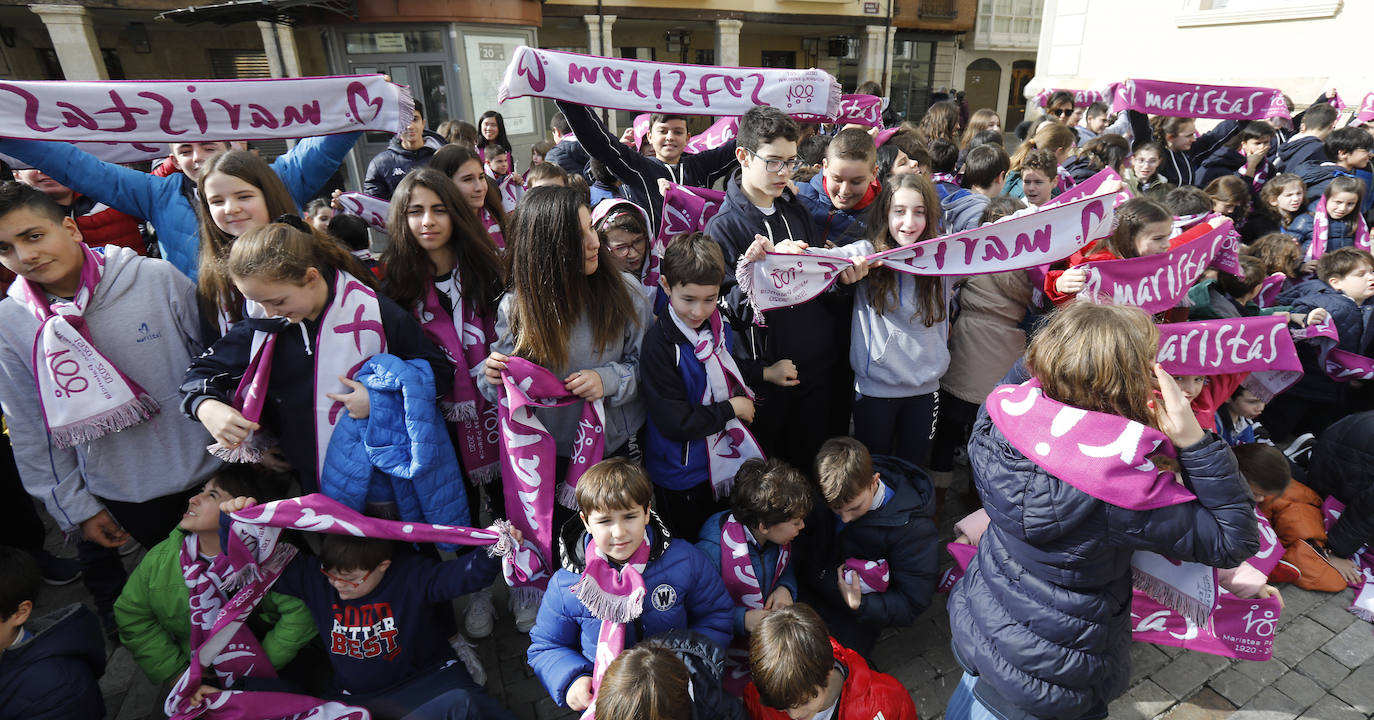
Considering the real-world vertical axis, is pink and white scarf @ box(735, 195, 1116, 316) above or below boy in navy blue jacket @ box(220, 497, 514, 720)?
above

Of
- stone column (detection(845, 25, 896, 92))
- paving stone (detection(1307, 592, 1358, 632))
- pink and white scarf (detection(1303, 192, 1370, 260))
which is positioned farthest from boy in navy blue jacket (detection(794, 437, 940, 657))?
stone column (detection(845, 25, 896, 92))

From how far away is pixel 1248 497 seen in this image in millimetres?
1604

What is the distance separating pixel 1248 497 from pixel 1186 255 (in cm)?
194

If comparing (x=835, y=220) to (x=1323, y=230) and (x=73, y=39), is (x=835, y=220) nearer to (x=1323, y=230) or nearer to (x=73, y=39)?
(x=1323, y=230)

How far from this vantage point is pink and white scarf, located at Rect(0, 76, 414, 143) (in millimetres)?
2492

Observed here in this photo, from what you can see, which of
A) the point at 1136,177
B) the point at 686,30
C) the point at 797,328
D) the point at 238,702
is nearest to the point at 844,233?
the point at 797,328

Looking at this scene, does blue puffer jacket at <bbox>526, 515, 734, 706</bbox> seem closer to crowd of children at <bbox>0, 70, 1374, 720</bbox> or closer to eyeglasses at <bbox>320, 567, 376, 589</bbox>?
crowd of children at <bbox>0, 70, 1374, 720</bbox>

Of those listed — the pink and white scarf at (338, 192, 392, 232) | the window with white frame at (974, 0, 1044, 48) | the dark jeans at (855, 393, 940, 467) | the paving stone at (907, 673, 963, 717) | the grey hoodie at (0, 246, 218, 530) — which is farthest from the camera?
the window with white frame at (974, 0, 1044, 48)

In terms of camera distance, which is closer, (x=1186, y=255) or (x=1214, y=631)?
(x=1214, y=631)

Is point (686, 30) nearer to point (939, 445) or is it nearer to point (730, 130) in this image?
point (730, 130)

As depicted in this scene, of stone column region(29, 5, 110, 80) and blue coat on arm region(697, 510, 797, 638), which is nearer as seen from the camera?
blue coat on arm region(697, 510, 797, 638)

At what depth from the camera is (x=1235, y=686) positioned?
102 inches

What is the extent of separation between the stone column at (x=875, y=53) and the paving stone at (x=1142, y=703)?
72.3ft

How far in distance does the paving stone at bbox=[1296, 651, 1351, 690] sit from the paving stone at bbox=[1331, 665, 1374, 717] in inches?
0.8
